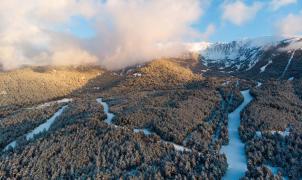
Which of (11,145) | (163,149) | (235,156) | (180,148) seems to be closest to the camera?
(235,156)

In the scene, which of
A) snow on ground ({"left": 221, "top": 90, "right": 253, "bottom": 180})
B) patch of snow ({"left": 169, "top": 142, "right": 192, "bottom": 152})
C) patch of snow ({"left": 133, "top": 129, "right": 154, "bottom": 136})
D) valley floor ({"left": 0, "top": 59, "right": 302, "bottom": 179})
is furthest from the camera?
patch of snow ({"left": 133, "top": 129, "right": 154, "bottom": 136})

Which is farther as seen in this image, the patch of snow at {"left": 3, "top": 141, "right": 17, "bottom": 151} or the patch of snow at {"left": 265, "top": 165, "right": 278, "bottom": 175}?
the patch of snow at {"left": 3, "top": 141, "right": 17, "bottom": 151}

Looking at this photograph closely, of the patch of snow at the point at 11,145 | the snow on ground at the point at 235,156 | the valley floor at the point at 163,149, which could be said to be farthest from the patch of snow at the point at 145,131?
the patch of snow at the point at 11,145

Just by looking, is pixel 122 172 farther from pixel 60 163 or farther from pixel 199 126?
pixel 199 126

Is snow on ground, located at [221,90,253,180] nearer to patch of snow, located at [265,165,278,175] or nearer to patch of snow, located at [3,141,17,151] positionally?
patch of snow, located at [265,165,278,175]

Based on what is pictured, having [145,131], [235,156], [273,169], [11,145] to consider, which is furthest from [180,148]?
[11,145]

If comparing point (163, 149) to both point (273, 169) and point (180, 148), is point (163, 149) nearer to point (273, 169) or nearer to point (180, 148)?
point (180, 148)

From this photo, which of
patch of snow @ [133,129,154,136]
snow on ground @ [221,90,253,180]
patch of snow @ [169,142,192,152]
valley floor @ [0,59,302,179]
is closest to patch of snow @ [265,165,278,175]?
valley floor @ [0,59,302,179]

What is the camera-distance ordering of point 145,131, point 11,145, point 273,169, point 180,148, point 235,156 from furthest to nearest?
point 11,145 < point 145,131 < point 180,148 < point 235,156 < point 273,169

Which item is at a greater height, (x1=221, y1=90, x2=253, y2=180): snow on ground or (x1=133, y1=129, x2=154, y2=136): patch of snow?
(x1=133, y1=129, x2=154, y2=136): patch of snow

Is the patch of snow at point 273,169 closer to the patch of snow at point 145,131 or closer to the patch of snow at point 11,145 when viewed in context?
the patch of snow at point 145,131

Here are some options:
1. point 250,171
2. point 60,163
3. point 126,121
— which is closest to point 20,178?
point 60,163
